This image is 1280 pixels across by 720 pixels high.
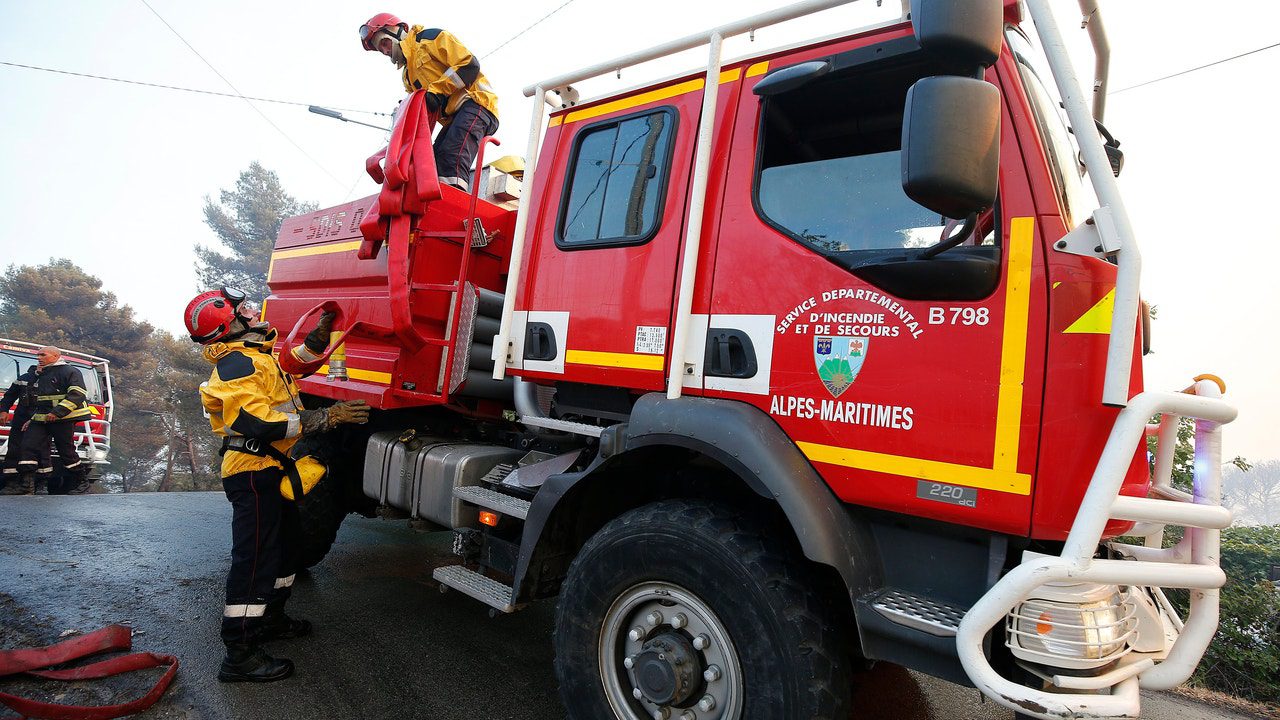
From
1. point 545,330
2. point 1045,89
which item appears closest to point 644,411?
point 545,330

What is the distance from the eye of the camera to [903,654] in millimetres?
1733

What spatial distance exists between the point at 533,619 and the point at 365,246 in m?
2.49

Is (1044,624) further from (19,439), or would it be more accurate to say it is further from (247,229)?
(247,229)

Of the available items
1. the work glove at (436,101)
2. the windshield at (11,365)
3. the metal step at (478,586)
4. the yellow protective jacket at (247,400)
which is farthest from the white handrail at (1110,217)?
the windshield at (11,365)

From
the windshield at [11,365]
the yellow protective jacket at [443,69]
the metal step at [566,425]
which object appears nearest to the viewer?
the metal step at [566,425]

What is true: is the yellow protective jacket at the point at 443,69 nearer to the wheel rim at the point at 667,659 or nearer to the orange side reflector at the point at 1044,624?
the wheel rim at the point at 667,659

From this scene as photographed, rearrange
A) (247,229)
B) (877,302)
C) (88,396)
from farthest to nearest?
(247,229) < (88,396) < (877,302)

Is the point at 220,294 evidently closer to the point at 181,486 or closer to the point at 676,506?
the point at 676,506

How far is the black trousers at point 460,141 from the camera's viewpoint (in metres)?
4.02

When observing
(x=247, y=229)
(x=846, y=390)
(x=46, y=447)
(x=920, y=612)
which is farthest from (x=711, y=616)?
(x=247, y=229)

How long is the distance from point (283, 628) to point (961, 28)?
403 cm

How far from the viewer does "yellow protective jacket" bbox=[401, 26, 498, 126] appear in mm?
3791

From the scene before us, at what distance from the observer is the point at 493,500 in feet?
9.64

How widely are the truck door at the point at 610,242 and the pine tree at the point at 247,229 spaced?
113 ft
